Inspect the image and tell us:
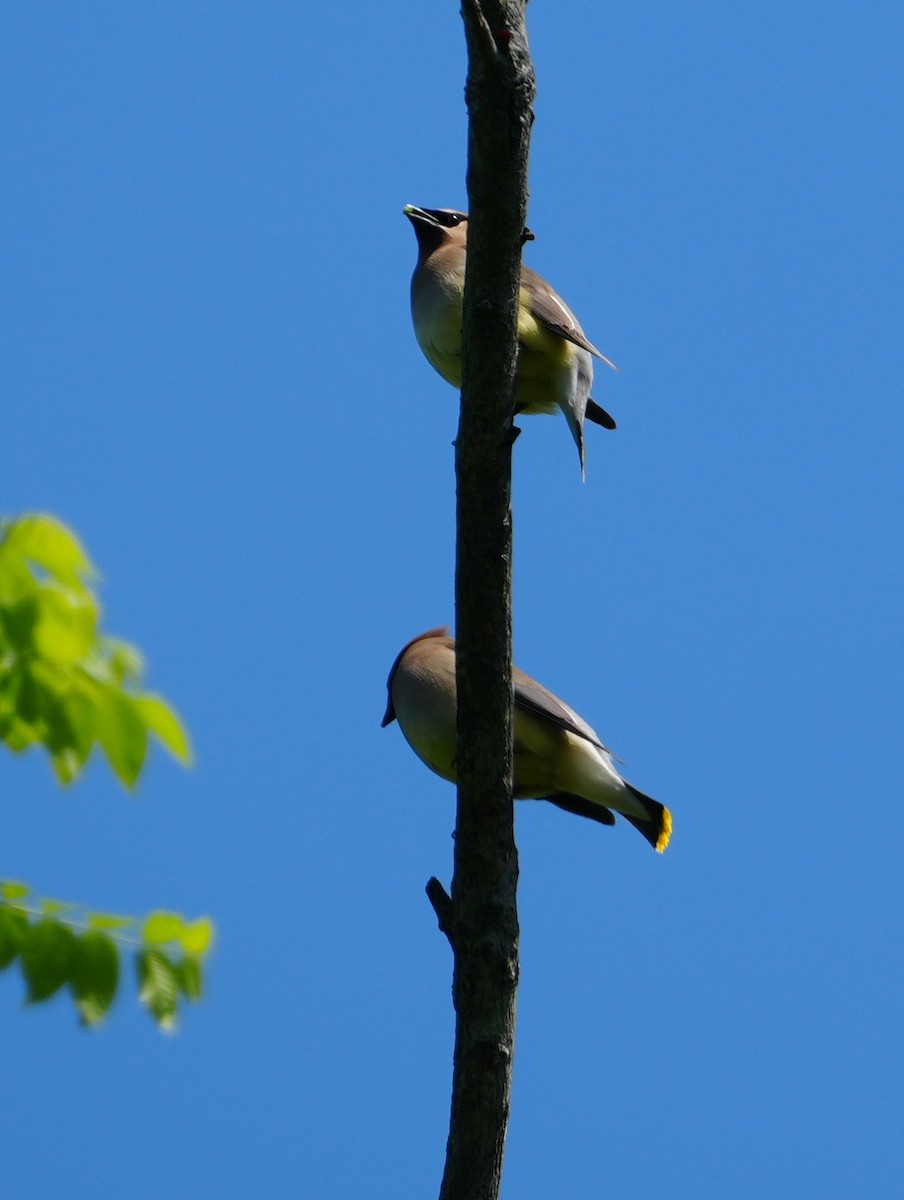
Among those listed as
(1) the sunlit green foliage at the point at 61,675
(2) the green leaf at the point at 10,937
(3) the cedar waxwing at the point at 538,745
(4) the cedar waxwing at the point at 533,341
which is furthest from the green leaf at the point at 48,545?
(4) the cedar waxwing at the point at 533,341

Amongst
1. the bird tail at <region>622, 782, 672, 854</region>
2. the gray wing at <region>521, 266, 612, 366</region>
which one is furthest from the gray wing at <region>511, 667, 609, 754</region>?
the gray wing at <region>521, 266, 612, 366</region>

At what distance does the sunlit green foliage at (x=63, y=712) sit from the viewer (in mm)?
2348

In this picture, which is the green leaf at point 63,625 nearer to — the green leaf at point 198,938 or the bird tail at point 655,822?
the green leaf at point 198,938

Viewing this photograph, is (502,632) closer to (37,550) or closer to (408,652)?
(37,550)

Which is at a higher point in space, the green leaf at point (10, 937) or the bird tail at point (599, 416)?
the bird tail at point (599, 416)

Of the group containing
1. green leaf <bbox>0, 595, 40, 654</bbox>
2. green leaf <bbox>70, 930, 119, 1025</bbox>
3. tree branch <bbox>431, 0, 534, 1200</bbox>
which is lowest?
green leaf <bbox>70, 930, 119, 1025</bbox>

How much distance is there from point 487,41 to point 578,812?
9.71 ft

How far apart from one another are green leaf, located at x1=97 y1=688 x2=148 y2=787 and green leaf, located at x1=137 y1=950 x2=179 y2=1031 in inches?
11.5

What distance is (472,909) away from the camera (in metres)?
3.74

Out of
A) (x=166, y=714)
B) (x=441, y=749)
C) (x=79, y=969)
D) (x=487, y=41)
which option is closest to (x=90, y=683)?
(x=166, y=714)

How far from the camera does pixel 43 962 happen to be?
2359mm

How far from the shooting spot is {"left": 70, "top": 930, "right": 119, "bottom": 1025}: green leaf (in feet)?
7.73

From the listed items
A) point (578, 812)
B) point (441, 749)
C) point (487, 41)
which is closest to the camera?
point (487, 41)

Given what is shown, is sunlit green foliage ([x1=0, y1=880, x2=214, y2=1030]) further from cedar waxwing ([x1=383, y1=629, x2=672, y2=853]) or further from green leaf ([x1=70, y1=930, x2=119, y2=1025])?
cedar waxwing ([x1=383, y1=629, x2=672, y2=853])
